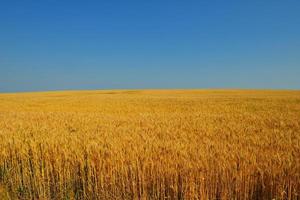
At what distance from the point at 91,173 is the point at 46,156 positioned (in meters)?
1.14

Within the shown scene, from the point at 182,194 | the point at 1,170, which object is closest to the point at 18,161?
the point at 1,170

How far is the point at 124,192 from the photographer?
3.44 metres

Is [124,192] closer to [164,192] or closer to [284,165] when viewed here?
[164,192]

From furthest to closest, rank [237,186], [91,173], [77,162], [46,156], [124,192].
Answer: [46,156], [77,162], [91,173], [124,192], [237,186]

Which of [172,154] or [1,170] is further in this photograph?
[1,170]

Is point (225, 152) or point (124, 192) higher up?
point (225, 152)

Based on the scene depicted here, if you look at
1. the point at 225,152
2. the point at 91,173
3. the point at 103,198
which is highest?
the point at 225,152

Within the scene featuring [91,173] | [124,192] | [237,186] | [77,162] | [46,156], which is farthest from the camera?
[46,156]

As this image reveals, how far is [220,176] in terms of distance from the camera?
3318 mm

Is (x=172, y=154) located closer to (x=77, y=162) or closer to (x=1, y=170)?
(x=77, y=162)

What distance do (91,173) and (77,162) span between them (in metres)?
0.41

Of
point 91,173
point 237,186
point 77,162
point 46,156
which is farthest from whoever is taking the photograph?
point 46,156

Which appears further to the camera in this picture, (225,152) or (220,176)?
(225,152)

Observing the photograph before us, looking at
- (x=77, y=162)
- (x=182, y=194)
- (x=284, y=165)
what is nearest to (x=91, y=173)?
(x=77, y=162)
